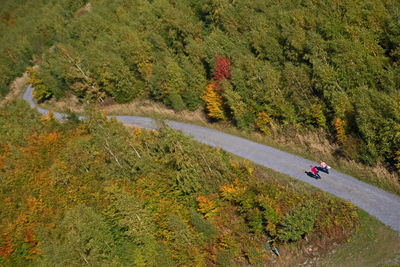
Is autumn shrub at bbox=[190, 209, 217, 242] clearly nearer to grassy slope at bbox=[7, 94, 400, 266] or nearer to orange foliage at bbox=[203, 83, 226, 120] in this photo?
grassy slope at bbox=[7, 94, 400, 266]

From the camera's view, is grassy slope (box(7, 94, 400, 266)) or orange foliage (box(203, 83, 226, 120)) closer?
grassy slope (box(7, 94, 400, 266))

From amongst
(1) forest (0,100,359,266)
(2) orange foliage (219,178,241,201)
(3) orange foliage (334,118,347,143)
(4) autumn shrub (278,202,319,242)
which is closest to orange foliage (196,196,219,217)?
(1) forest (0,100,359,266)

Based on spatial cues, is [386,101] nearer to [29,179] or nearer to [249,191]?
[249,191]

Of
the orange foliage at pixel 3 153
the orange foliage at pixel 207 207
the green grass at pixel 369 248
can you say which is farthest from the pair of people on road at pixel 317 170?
the orange foliage at pixel 3 153

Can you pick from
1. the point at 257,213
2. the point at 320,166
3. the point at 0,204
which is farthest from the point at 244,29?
the point at 0,204

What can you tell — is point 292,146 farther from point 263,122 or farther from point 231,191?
point 231,191

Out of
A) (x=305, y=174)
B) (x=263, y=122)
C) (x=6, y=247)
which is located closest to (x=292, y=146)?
(x=263, y=122)
